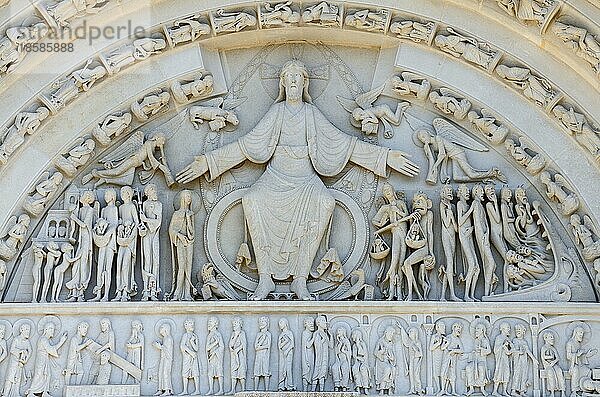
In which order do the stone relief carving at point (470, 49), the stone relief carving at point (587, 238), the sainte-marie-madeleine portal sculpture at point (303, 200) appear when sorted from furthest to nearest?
the stone relief carving at point (470, 49) < the stone relief carving at point (587, 238) < the sainte-marie-madeleine portal sculpture at point (303, 200)

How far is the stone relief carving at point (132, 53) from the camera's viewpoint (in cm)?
1050

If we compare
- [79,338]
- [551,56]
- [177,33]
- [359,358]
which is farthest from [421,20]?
[79,338]

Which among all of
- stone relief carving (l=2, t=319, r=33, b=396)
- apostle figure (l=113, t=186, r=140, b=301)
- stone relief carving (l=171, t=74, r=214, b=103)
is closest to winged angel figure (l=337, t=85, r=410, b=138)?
stone relief carving (l=171, t=74, r=214, b=103)

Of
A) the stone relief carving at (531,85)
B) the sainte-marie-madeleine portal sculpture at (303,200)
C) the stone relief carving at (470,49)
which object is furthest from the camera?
the stone relief carving at (470,49)

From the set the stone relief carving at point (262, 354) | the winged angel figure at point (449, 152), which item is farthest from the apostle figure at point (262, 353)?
the winged angel figure at point (449, 152)

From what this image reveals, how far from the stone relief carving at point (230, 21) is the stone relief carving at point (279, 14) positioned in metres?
0.10

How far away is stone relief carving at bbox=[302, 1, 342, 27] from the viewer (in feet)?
35.1

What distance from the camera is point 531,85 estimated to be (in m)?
10.4

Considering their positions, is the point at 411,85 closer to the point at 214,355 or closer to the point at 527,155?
the point at 527,155

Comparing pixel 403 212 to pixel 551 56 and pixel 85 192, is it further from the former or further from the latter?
pixel 85 192

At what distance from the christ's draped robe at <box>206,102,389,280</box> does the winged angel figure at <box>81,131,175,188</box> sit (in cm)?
43

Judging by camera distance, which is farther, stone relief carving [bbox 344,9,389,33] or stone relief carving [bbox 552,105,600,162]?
stone relief carving [bbox 344,9,389,33]

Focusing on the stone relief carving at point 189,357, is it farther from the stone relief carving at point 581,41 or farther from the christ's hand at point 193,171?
Answer: the stone relief carving at point 581,41

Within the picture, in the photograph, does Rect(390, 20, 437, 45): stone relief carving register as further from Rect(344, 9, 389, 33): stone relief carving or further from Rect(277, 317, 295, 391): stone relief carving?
Rect(277, 317, 295, 391): stone relief carving
